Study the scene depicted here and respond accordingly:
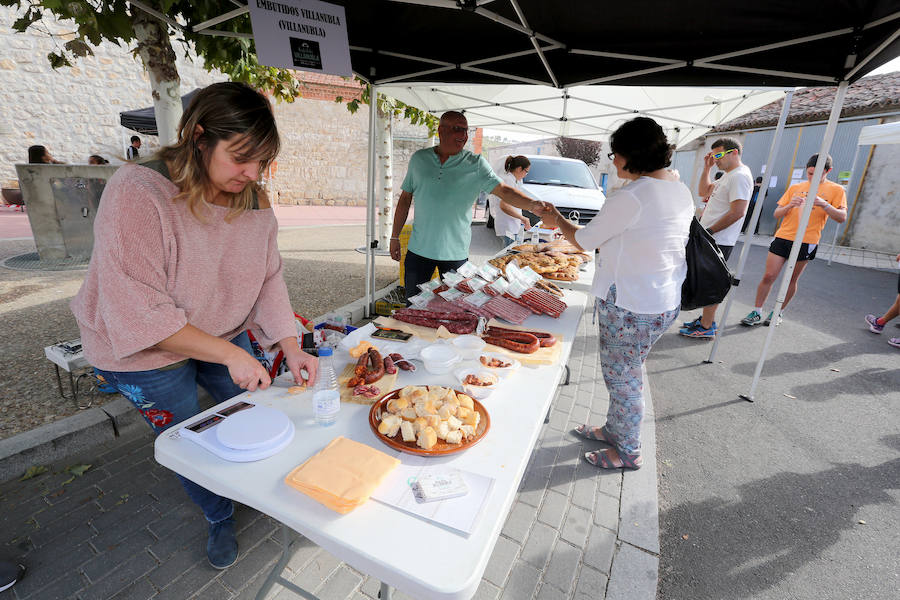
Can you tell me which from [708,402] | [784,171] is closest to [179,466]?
[708,402]

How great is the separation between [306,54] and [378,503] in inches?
111

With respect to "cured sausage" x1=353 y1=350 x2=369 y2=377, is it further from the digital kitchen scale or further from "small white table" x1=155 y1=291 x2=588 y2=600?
the digital kitchen scale

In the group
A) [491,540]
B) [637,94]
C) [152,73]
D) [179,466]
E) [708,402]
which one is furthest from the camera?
[637,94]

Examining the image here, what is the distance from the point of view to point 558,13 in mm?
2857

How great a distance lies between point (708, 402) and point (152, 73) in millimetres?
5597

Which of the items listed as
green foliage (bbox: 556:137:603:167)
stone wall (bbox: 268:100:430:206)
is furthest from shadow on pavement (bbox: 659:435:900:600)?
green foliage (bbox: 556:137:603:167)

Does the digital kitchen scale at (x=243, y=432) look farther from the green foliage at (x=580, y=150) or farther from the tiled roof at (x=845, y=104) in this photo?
the green foliage at (x=580, y=150)

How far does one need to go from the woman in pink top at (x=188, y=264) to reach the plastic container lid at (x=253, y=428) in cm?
13

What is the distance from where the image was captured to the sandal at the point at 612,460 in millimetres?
2934

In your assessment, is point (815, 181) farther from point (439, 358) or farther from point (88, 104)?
point (88, 104)

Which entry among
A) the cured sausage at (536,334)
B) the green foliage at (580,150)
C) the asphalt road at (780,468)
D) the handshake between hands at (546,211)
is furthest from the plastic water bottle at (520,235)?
the green foliage at (580,150)

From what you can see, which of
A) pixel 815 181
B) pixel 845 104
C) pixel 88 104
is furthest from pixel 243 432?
pixel 845 104

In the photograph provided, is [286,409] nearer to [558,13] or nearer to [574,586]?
[574,586]

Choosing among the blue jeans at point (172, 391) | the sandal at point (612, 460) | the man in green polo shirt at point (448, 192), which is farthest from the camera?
the man in green polo shirt at point (448, 192)
